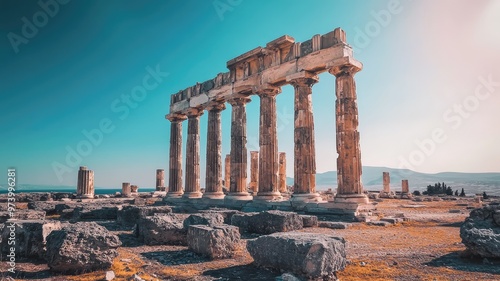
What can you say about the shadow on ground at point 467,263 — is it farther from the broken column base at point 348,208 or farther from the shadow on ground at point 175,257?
the broken column base at point 348,208

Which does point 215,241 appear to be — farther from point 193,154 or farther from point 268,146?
point 193,154

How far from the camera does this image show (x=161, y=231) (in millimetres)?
7992

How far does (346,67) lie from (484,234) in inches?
384

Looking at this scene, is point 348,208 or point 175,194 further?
point 175,194

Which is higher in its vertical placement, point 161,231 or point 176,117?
point 176,117

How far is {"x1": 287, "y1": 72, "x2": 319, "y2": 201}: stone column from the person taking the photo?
1584cm

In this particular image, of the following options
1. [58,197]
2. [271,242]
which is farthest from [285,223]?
[58,197]

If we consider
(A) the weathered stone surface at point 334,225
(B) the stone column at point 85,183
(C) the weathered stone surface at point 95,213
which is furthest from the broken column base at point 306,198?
(B) the stone column at point 85,183

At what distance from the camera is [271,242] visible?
5.57 meters

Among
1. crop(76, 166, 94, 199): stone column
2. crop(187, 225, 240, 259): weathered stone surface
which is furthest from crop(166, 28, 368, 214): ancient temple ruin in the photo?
crop(187, 225, 240, 259): weathered stone surface

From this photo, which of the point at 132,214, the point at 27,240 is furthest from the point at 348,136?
the point at 27,240

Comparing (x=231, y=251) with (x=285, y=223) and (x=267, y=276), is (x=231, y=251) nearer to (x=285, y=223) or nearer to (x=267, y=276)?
(x=267, y=276)

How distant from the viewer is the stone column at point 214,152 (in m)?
21.2

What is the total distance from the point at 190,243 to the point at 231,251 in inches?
41.4
